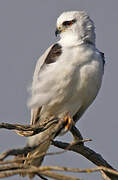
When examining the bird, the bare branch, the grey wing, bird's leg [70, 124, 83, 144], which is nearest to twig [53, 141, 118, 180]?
the bare branch

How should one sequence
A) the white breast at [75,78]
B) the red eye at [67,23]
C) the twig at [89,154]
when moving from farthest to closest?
the red eye at [67,23] → the white breast at [75,78] → the twig at [89,154]

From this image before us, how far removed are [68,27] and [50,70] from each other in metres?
0.85

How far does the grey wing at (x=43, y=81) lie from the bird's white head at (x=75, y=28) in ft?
0.77

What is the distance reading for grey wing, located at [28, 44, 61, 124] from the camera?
6.11 m

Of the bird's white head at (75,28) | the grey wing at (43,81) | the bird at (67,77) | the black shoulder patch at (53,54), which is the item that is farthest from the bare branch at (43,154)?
the bird's white head at (75,28)

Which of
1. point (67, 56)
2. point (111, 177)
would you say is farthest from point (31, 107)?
point (111, 177)

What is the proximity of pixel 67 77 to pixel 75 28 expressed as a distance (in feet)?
2.85

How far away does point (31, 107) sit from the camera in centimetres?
626

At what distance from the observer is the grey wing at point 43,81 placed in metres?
6.11

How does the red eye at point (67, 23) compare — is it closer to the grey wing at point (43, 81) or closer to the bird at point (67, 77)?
the bird at point (67, 77)

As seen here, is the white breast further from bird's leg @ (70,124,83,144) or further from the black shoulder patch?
bird's leg @ (70,124,83,144)

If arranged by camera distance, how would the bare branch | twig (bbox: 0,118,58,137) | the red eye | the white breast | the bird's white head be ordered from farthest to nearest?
the red eye
the bird's white head
the white breast
twig (bbox: 0,118,58,137)
the bare branch

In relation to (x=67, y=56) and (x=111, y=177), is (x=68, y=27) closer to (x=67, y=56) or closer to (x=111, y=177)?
(x=67, y=56)

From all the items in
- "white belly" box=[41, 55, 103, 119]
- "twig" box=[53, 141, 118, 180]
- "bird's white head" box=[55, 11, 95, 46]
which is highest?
"bird's white head" box=[55, 11, 95, 46]
